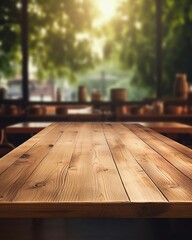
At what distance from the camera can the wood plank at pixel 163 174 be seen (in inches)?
50.6

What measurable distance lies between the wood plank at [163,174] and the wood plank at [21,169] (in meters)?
0.43

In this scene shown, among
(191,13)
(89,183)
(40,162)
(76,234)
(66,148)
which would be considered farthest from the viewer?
(191,13)

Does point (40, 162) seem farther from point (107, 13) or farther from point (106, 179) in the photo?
point (107, 13)

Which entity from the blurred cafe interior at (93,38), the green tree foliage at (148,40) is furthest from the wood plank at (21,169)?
the green tree foliage at (148,40)

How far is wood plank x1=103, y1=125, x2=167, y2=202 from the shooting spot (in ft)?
4.10

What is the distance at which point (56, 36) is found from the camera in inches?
425

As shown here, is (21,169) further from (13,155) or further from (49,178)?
(13,155)

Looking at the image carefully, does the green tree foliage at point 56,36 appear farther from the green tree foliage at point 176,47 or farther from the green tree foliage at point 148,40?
the green tree foliage at point 176,47

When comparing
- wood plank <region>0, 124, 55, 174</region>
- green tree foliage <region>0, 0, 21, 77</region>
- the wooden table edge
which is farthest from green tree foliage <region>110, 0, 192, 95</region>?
the wooden table edge

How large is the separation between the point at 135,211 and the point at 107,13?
396 inches

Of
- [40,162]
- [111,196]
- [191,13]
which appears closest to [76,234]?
[40,162]

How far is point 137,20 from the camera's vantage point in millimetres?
11508

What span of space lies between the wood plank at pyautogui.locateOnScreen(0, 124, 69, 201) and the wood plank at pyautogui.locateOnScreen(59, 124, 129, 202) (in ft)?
0.48

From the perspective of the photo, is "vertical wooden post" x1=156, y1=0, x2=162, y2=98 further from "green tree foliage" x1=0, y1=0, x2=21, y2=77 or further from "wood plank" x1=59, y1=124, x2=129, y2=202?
"green tree foliage" x1=0, y1=0, x2=21, y2=77
